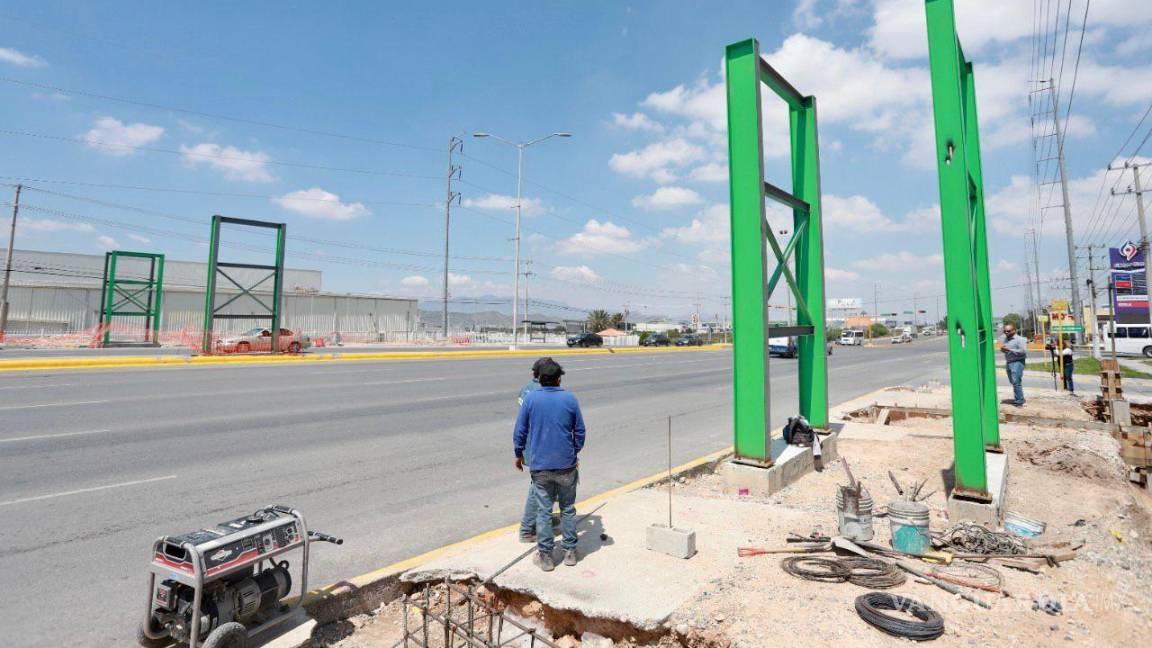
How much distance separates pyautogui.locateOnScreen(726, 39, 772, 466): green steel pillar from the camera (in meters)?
6.04

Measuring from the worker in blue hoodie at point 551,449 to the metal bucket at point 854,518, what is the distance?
228 centimetres

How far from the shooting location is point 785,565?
3.87 metres

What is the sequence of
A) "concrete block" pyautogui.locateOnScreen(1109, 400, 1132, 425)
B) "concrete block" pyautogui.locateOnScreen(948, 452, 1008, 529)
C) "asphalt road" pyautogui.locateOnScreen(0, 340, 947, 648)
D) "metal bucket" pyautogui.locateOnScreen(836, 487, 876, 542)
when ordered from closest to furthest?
"asphalt road" pyautogui.locateOnScreen(0, 340, 947, 648) < "metal bucket" pyautogui.locateOnScreen(836, 487, 876, 542) < "concrete block" pyautogui.locateOnScreen(948, 452, 1008, 529) < "concrete block" pyautogui.locateOnScreen(1109, 400, 1132, 425)

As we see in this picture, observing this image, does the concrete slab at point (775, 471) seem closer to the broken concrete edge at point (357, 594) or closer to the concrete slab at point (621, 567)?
the concrete slab at point (621, 567)

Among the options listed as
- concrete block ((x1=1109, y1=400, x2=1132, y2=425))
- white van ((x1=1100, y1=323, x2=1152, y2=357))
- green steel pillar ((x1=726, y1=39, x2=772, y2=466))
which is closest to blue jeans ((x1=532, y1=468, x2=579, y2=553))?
green steel pillar ((x1=726, y1=39, x2=772, y2=466))

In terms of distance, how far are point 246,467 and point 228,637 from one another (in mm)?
4493

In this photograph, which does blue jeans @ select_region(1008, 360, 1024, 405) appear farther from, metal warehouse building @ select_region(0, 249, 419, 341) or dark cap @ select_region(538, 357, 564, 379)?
metal warehouse building @ select_region(0, 249, 419, 341)

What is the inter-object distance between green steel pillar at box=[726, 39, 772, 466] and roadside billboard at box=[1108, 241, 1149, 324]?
46964 millimetres

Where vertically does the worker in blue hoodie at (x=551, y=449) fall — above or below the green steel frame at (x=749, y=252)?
below

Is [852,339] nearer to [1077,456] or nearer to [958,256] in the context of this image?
[1077,456]

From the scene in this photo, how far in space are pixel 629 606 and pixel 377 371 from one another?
17.9 meters

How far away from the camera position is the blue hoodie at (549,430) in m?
4.02

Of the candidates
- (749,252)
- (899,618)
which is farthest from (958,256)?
(899,618)

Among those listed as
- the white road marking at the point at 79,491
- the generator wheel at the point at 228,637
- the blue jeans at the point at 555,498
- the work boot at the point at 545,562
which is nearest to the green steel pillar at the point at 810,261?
the blue jeans at the point at 555,498
